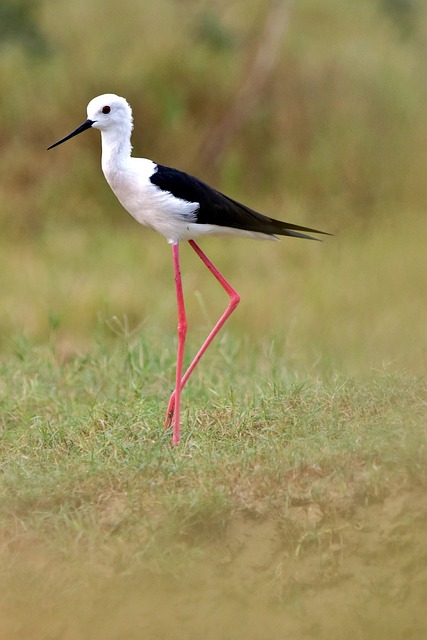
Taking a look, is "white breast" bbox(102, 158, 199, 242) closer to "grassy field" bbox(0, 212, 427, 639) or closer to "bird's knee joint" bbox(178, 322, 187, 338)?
"bird's knee joint" bbox(178, 322, 187, 338)

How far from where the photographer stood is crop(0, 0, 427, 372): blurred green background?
8.26m

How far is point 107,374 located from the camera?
16.6 feet

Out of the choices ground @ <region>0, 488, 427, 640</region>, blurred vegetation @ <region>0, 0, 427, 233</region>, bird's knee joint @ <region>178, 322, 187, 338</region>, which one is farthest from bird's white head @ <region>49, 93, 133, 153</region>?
blurred vegetation @ <region>0, 0, 427, 233</region>

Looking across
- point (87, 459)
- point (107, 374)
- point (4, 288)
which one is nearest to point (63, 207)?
point (4, 288)

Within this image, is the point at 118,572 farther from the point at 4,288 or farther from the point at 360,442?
the point at 4,288

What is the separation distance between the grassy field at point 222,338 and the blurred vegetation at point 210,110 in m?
0.02

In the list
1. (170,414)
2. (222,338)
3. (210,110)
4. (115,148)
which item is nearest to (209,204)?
(115,148)

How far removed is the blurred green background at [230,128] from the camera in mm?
8258

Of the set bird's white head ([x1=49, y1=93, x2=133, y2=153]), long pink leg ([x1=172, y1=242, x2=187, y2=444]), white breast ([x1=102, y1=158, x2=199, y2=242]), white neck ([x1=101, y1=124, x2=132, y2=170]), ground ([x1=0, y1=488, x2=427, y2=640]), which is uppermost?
bird's white head ([x1=49, y1=93, x2=133, y2=153])

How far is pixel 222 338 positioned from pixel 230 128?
3.93m

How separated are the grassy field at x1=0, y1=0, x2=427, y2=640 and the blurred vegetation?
0.06 feet

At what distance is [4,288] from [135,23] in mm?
2930

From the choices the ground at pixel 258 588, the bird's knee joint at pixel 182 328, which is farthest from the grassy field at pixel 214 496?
the bird's knee joint at pixel 182 328

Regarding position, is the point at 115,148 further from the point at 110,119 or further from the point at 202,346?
the point at 202,346
